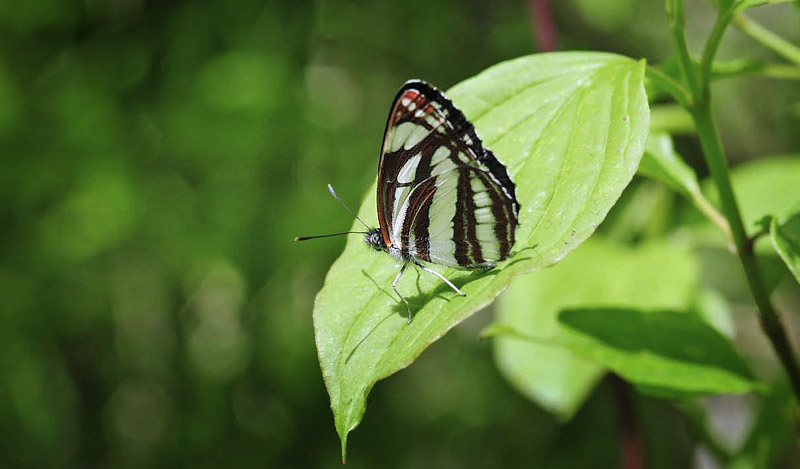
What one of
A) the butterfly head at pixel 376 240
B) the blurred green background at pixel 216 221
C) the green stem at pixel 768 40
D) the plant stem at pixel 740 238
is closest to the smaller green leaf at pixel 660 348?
the plant stem at pixel 740 238

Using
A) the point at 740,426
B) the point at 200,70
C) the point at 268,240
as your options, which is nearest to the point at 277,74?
the point at 200,70

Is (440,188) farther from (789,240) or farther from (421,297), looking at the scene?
(789,240)

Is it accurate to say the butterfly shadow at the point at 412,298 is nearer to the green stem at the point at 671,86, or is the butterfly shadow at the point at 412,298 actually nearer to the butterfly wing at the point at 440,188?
the butterfly wing at the point at 440,188

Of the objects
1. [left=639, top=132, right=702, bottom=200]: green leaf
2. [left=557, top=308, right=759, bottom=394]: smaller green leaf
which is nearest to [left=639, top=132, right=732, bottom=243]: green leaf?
[left=639, top=132, right=702, bottom=200]: green leaf

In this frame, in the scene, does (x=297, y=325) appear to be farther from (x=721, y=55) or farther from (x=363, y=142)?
(x=721, y=55)

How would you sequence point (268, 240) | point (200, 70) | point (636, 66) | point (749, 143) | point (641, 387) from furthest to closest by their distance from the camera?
point (749, 143) < point (200, 70) < point (268, 240) < point (641, 387) < point (636, 66)

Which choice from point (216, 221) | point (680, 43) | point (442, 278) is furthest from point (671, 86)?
point (216, 221)
